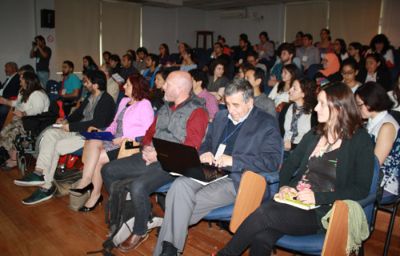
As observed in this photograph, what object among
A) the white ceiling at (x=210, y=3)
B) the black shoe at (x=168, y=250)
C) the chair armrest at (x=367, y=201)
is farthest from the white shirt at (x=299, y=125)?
the white ceiling at (x=210, y=3)

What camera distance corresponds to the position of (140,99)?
10.6ft

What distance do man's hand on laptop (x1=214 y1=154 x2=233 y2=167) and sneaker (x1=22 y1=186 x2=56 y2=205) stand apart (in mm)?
2026

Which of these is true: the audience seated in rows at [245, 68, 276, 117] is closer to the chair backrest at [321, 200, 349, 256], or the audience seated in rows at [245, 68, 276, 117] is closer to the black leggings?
the black leggings

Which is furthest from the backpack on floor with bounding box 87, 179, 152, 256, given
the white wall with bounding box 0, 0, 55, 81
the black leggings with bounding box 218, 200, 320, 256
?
the white wall with bounding box 0, 0, 55, 81

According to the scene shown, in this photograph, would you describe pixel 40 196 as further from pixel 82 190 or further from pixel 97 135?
pixel 97 135

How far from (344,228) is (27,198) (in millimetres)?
2890

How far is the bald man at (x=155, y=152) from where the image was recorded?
2.50 m

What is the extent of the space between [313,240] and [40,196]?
267 centimetres

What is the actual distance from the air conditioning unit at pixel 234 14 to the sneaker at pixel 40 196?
983 centimetres

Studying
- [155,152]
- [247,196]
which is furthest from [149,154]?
[247,196]

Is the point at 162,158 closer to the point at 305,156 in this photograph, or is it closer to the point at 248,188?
the point at 248,188

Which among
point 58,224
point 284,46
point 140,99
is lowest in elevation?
point 58,224

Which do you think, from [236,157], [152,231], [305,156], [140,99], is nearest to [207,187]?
[236,157]

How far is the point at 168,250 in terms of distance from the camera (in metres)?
2.18
